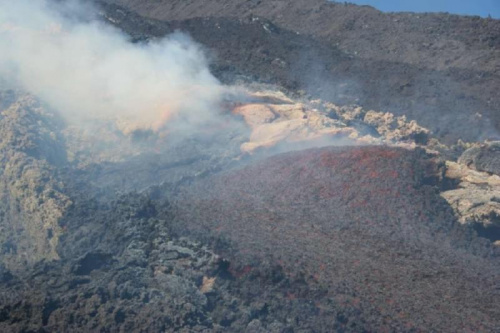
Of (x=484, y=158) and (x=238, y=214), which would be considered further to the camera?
(x=484, y=158)

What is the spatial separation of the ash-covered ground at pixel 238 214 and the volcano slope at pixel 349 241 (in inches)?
1.5

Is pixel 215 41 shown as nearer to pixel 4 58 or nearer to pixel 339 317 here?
pixel 4 58

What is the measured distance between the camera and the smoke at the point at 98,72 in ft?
58.1

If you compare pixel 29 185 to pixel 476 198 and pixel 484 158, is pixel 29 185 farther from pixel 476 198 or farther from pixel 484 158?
pixel 484 158

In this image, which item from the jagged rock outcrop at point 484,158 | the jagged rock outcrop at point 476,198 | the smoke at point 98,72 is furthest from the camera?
the smoke at point 98,72

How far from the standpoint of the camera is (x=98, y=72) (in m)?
19.4

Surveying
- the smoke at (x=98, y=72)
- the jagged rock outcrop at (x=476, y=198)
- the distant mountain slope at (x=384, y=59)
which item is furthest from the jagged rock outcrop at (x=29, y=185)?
the distant mountain slope at (x=384, y=59)

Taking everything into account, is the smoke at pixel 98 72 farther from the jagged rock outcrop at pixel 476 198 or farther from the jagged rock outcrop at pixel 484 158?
the jagged rock outcrop at pixel 484 158

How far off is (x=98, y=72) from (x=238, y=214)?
976 centimetres

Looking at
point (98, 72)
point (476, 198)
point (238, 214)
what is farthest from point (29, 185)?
point (476, 198)

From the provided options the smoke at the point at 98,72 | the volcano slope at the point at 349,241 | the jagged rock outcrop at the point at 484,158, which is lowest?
the volcano slope at the point at 349,241

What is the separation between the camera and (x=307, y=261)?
10172mm

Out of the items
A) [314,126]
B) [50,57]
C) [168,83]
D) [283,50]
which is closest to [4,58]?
[50,57]

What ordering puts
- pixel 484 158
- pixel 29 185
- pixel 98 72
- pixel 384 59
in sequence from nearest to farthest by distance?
pixel 29 185 < pixel 484 158 < pixel 98 72 < pixel 384 59
